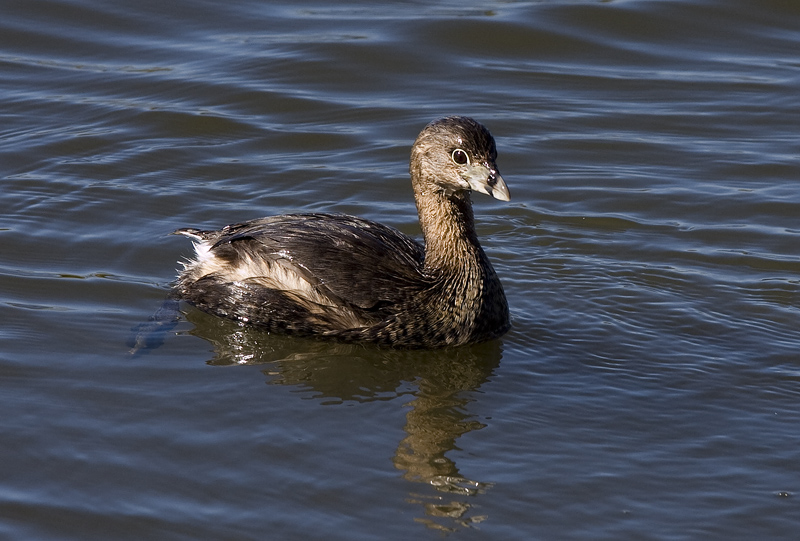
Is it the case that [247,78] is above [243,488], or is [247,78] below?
above

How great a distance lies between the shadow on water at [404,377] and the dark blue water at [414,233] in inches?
0.9

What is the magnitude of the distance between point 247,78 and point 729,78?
4580 mm

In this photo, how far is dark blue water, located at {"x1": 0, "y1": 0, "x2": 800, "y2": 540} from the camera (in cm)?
604

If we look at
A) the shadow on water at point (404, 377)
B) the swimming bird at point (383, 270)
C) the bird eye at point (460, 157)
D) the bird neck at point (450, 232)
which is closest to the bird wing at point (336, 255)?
the swimming bird at point (383, 270)

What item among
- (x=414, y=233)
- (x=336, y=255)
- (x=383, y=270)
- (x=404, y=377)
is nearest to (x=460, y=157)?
(x=383, y=270)

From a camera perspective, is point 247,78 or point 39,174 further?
point 247,78

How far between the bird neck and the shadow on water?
0.55m

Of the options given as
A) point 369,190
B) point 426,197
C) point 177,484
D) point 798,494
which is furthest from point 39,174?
point 798,494

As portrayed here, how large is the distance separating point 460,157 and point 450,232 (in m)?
0.56

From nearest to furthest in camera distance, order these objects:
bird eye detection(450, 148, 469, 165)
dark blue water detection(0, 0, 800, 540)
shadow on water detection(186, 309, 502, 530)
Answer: dark blue water detection(0, 0, 800, 540)
shadow on water detection(186, 309, 502, 530)
bird eye detection(450, 148, 469, 165)

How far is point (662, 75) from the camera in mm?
12203

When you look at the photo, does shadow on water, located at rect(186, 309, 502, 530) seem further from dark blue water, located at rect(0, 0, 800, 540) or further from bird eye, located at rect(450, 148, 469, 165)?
bird eye, located at rect(450, 148, 469, 165)

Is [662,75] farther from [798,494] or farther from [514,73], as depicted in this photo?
[798,494]

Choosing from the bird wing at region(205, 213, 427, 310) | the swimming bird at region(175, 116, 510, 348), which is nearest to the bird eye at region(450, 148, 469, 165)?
the swimming bird at region(175, 116, 510, 348)
